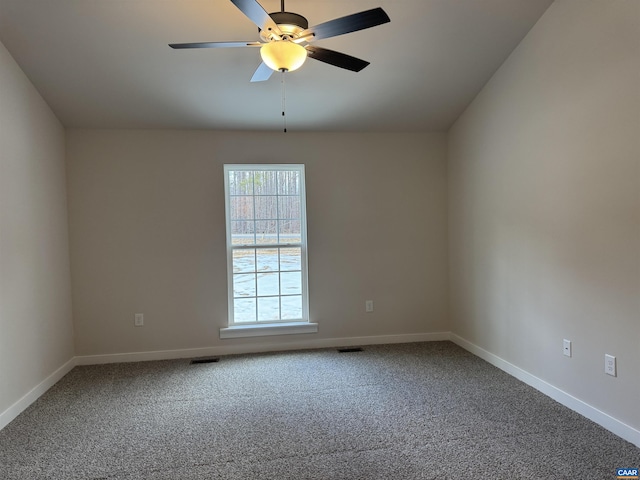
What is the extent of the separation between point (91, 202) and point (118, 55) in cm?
146

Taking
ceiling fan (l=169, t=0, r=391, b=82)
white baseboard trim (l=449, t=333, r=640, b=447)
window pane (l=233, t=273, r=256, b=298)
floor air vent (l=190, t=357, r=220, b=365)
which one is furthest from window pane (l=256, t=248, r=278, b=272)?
ceiling fan (l=169, t=0, r=391, b=82)

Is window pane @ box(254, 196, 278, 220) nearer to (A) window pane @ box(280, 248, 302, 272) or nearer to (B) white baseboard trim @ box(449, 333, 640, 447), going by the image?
(A) window pane @ box(280, 248, 302, 272)

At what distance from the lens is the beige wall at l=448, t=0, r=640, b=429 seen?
2209 millimetres

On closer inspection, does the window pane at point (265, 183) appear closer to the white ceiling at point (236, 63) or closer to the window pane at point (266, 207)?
the window pane at point (266, 207)

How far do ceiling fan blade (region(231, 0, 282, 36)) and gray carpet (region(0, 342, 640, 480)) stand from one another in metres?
2.26

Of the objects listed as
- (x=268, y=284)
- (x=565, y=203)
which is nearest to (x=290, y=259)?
(x=268, y=284)

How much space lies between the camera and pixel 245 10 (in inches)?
68.6

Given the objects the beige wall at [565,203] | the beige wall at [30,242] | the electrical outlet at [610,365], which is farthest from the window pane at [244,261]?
the electrical outlet at [610,365]

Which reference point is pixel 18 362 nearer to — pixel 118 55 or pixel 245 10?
pixel 118 55

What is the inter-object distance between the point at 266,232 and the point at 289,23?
2.45 metres

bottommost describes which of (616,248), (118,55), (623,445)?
(623,445)

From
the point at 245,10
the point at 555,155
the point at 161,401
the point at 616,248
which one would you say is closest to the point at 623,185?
the point at 616,248

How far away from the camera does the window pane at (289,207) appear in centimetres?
409

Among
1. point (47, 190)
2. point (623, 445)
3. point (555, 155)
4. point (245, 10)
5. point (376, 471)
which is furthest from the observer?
point (47, 190)
